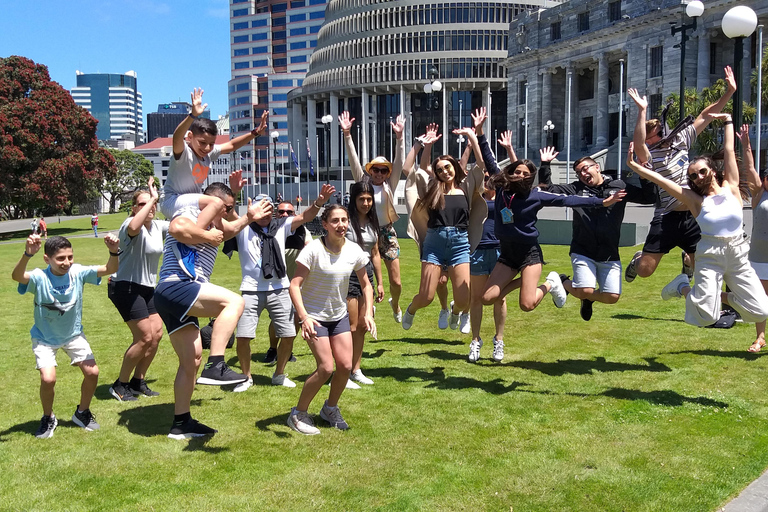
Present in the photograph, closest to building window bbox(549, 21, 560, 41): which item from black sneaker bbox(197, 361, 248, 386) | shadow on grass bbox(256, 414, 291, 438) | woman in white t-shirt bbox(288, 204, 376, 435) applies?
woman in white t-shirt bbox(288, 204, 376, 435)

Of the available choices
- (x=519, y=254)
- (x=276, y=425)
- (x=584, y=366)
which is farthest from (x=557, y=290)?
(x=276, y=425)

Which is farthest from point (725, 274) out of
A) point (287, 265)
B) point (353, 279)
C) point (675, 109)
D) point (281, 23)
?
point (281, 23)

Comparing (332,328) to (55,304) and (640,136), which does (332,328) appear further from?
(640,136)

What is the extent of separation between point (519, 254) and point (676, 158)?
2.26m

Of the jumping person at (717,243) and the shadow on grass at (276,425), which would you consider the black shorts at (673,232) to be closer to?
the jumping person at (717,243)

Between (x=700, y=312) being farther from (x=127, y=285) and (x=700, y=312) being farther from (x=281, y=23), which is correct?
(x=281, y=23)

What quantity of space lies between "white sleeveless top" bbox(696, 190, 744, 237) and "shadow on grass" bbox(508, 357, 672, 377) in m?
2.19

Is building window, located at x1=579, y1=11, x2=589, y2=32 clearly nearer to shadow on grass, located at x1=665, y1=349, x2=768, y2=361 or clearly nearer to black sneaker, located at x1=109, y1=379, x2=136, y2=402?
shadow on grass, located at x1=665, y1=349, x2=768, y2=361

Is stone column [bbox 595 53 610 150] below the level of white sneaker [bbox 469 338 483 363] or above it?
above

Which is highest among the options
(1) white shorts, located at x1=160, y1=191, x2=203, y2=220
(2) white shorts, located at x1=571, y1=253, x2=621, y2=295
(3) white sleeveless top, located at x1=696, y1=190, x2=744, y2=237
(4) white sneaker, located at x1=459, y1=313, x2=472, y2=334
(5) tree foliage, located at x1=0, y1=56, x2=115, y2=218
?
(5) tree foliage, located at x1=0, y1=56, x2=115, y2=218

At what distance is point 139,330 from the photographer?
7445mm

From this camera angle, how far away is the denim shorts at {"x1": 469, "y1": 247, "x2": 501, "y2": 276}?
9125 mm

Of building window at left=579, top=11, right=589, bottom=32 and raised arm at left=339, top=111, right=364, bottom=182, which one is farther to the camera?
building window at left=579, top=11, right=589, bottom=32

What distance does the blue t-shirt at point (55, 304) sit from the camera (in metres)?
6.21
